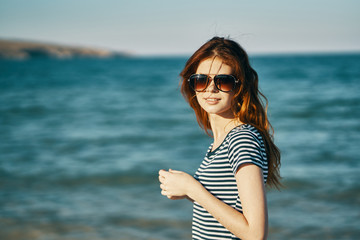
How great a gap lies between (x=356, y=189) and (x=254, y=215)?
624 centimetres

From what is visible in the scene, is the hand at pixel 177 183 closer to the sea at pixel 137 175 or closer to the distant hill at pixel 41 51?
the sea at pixel 137 175

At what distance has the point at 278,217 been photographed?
234 inches

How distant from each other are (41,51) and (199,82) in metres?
167

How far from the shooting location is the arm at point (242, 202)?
5.38ft

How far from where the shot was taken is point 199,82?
2043 mm

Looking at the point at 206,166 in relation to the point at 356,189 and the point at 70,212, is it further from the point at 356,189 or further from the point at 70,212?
the point at 356,189

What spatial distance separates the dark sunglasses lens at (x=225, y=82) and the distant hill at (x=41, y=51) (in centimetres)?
14676

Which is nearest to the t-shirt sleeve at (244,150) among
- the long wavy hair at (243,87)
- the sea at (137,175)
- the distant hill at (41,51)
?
the long wavy hair at (243,87)

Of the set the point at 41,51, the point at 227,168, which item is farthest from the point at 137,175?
the point at 41,51

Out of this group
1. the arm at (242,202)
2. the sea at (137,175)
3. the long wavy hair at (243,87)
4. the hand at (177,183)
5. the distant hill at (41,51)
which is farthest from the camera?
the distant hill at (41,51)

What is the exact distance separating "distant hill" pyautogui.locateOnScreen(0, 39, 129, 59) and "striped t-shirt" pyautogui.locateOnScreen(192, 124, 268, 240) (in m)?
147

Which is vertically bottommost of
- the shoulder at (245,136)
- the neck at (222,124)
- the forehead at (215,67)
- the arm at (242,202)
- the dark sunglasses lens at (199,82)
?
the arm at (242,202)

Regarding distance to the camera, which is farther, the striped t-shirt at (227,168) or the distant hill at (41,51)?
the distant hill at (41,51)

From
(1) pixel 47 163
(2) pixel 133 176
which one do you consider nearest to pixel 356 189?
(2) pixel 133 176
